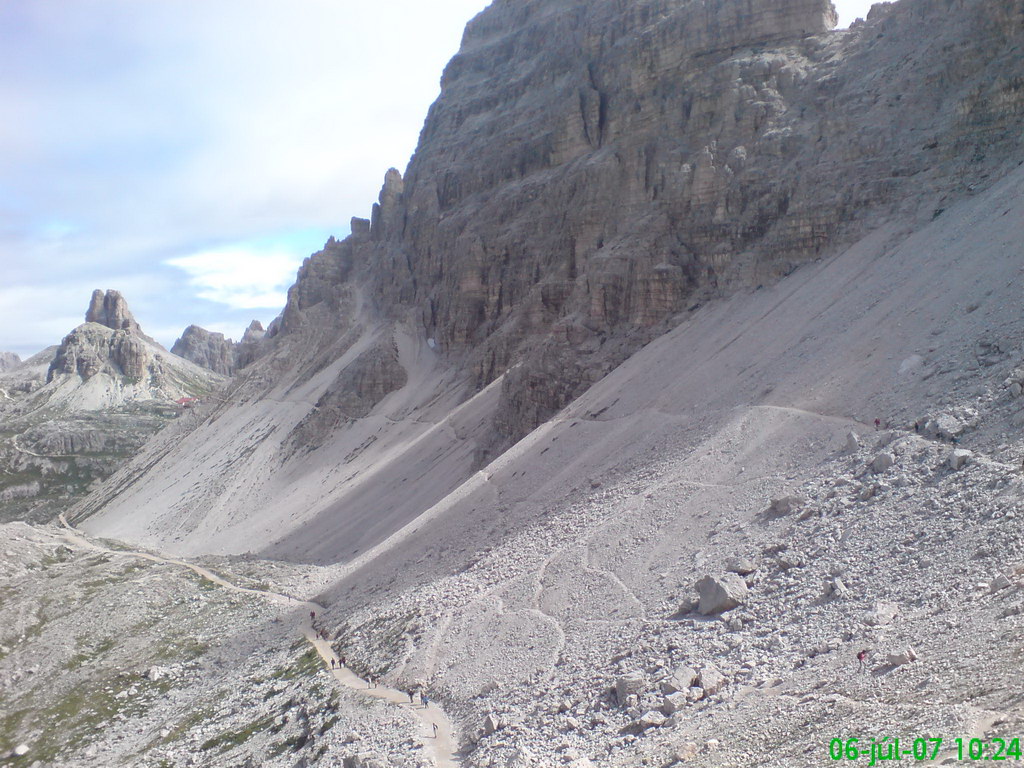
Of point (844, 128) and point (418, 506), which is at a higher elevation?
point (844, 128)

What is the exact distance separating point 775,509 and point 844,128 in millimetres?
32152

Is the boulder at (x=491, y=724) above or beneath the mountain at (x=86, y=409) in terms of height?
beneath

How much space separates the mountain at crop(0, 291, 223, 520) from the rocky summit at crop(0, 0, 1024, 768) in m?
44.2

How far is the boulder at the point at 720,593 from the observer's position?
19.2 metres

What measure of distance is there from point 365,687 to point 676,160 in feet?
136

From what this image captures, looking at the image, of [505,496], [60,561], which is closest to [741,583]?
[505,496]

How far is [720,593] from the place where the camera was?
765 inches

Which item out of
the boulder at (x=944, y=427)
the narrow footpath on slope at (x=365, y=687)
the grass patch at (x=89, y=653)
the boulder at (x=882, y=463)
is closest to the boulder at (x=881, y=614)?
the boulder at (x=882, y=463)

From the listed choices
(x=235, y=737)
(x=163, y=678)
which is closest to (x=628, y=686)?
(x=235, y=737)

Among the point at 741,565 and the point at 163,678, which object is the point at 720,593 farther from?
the point at 163,678

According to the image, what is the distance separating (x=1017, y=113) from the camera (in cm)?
3912

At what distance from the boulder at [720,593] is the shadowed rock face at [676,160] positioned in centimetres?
2869

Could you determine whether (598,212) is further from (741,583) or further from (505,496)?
(741,583)

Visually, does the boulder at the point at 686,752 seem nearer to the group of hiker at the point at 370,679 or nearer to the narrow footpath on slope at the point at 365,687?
the narrow footpath on slope at the point at 365,687
